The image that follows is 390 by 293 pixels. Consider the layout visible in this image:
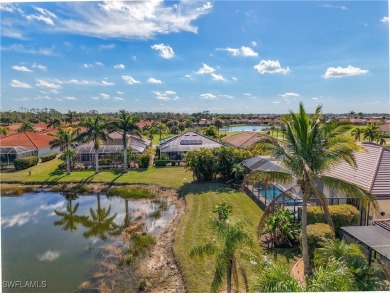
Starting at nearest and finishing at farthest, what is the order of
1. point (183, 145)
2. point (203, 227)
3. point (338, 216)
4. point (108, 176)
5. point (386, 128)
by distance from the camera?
point (338, 216)
point (203, 227)
point (108, 176)
point (183, 145)
point (386, 128)

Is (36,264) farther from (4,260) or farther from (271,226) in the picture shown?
(271,226)

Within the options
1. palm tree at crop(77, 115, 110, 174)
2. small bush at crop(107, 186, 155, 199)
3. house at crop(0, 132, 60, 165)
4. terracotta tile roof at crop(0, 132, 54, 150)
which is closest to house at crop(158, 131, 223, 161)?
palm tree at crop(77, 115, 110, 174)

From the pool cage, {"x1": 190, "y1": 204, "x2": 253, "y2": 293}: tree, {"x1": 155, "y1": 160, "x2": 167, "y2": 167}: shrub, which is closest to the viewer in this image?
{"x1": 190, "y1": 204, "x2": 253, "y2": 293}: tree

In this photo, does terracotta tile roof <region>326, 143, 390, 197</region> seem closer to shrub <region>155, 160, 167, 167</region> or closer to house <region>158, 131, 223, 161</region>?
shrub <region>155, 160, 167, 167</region>

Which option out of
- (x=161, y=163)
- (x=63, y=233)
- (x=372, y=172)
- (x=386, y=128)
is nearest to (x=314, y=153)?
(x=372, y=172)

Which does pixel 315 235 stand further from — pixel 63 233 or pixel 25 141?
pixel 25 141

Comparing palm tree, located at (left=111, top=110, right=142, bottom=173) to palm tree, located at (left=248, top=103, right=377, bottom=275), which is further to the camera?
palm tree, located at (left=111, top=110, right=142, bottom=173)

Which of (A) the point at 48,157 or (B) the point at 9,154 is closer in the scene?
(B) the point at 9,154

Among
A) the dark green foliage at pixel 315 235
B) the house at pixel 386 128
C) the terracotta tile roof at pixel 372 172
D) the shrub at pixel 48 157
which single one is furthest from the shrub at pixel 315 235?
the house at pixel 386 128
